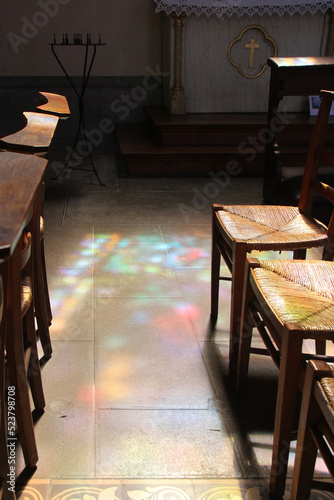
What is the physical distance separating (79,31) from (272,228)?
4.79m

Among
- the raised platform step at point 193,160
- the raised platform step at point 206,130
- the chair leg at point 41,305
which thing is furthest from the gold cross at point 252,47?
the chair leg at point 41,305

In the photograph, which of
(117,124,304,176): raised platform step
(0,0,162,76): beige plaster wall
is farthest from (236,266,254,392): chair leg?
(0,0,162,76): beige plaster wall

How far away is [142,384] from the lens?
1.84 metres

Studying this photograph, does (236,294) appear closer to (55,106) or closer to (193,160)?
(55,106)

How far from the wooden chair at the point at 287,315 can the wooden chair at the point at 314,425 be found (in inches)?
4.3

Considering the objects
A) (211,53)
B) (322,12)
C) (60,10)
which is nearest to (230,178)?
(211,53)

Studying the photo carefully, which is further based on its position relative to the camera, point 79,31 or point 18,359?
point 79,31

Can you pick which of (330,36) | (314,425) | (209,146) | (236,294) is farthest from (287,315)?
(330,36)

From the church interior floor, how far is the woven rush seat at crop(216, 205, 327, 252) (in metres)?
0.49

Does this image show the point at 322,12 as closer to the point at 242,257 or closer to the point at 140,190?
the point at 140,190

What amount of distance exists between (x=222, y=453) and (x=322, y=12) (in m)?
4.78

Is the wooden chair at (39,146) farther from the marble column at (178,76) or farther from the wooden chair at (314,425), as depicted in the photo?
the marble column at (178,76)

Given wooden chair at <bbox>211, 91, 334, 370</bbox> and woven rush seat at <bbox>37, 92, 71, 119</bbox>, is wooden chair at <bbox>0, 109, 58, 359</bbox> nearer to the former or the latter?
woven rush seat at <bbox>37, 92, 71, 119</bbox>

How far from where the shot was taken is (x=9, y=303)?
1.22 metres
